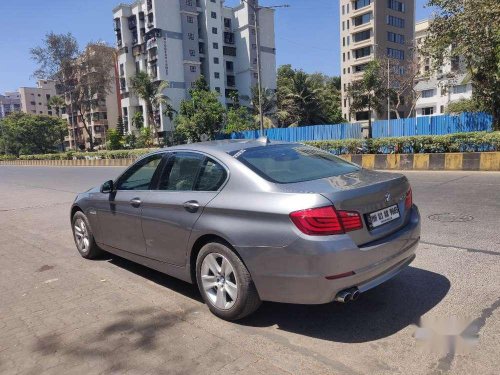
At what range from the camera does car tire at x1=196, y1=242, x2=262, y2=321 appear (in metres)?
3.29

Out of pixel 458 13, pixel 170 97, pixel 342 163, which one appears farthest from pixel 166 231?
pixel 170 97

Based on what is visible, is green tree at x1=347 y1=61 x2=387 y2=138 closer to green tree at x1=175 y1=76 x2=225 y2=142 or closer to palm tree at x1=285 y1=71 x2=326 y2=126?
palm tree at x1=285 y1=71 x2=326 y2=126

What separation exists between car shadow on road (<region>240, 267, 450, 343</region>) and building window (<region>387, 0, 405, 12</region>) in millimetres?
74595

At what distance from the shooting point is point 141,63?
2520 inches

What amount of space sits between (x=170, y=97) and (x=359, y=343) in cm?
6013

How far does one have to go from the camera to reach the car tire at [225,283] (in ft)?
10.8

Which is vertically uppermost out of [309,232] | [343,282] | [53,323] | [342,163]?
[342,163]

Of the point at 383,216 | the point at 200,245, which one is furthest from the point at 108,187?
the point at 383,216

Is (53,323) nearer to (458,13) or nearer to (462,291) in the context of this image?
(462,291)

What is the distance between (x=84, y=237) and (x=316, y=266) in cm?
389

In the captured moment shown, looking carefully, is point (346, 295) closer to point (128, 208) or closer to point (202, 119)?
point (128, 208)

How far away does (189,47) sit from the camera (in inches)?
2486

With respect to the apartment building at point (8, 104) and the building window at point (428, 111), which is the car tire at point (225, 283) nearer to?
the building window at point (428, 111)

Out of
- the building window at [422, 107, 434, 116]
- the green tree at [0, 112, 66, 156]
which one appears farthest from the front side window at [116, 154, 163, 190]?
the green tree at [0, 112, 66, 156]
